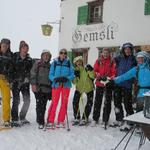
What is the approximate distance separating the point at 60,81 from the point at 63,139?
4.03ft

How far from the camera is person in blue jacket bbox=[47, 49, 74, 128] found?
7234mm

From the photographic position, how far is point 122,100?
300 inches

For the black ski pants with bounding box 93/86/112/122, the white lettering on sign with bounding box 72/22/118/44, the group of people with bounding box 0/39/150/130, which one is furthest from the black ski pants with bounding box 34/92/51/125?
the white lettering on sign with bounding box 72/22/118/44

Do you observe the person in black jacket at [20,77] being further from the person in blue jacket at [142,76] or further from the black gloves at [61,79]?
the person in blue jacket at [142,76]

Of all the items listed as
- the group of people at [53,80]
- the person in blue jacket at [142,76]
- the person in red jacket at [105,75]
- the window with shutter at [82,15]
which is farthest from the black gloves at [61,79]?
the window with shutter at [82,15]

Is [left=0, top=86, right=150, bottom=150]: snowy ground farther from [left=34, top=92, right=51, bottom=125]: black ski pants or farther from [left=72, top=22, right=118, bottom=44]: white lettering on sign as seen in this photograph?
[left=72, top=22, right=118, bottom=44]: white lettering on sign

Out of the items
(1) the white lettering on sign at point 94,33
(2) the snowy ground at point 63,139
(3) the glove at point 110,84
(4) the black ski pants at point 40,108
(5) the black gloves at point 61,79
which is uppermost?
(1) the white lettering on sign at point 94,33

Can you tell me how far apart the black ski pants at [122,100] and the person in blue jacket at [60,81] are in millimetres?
967

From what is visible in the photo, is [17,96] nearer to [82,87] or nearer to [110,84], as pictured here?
[82,87]

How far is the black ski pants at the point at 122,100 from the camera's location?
24.0ft

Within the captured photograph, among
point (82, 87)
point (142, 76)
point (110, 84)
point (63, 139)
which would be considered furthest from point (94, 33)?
point (63, 139)

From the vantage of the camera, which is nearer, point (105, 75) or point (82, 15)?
point (105, 75)

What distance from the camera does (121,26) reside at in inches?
573

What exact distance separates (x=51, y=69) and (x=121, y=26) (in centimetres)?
787
